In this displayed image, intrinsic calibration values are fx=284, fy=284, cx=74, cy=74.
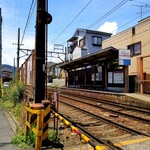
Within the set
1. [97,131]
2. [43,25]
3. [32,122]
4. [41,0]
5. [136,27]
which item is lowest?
[97,131]

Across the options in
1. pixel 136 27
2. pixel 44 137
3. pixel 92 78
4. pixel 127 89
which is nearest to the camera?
pixel 44 137

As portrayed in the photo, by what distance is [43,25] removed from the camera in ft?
25.2

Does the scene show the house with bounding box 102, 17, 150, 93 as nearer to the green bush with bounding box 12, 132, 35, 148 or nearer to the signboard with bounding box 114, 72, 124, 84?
the signboard with bounding box 114, 72, 124, 84

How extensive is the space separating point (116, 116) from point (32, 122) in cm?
674

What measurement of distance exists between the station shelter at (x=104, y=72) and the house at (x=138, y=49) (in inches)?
37.1

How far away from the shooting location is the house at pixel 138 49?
74.0 ft

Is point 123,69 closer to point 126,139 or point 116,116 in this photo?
point 116,116

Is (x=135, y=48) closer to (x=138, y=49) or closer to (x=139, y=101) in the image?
(x=138, y=49)

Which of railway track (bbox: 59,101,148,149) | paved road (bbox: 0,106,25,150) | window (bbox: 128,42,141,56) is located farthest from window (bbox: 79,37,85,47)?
paved road (bbox: 0,106,25,150)

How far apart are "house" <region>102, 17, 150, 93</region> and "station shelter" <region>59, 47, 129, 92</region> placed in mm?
943

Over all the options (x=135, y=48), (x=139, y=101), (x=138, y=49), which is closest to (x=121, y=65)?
(x=138, y=49)

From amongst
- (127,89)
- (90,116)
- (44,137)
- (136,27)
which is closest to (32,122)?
(44,137)

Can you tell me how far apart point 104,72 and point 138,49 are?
13.5 ft

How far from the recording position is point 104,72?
91.8ft
